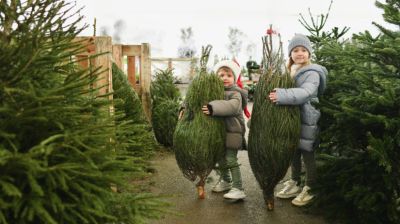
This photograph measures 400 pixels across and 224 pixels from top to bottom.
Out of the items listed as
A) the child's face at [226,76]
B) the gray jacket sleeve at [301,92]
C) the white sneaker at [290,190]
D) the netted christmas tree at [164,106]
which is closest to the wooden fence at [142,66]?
the netted christmas tree at [164,106]

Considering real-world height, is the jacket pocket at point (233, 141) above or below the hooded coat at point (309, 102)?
below

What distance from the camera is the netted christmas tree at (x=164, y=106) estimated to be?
7.42 meters

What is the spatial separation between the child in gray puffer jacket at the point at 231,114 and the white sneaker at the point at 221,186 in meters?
0.19

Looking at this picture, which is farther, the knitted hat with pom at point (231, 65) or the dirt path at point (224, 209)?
the knitted hat with pom at point (231, 65)

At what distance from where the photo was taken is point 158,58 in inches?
789

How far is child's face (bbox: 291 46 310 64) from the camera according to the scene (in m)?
4.71

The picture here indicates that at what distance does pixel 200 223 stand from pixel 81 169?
2.33m

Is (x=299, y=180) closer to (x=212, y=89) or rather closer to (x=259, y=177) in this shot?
(x=259, y=177)

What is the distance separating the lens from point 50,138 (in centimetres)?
188

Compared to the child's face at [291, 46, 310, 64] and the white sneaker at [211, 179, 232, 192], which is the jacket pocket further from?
the child's face at [291, 46, 310, 64]

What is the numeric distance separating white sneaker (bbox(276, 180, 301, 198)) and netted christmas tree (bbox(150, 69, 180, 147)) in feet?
9.09

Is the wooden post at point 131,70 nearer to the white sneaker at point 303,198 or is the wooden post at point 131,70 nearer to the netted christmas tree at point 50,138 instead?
the white sneaker at point 303,198

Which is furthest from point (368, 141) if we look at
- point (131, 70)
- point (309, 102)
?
point (131, 70)

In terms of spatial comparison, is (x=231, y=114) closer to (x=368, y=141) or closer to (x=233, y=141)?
(x=233, y=141)
